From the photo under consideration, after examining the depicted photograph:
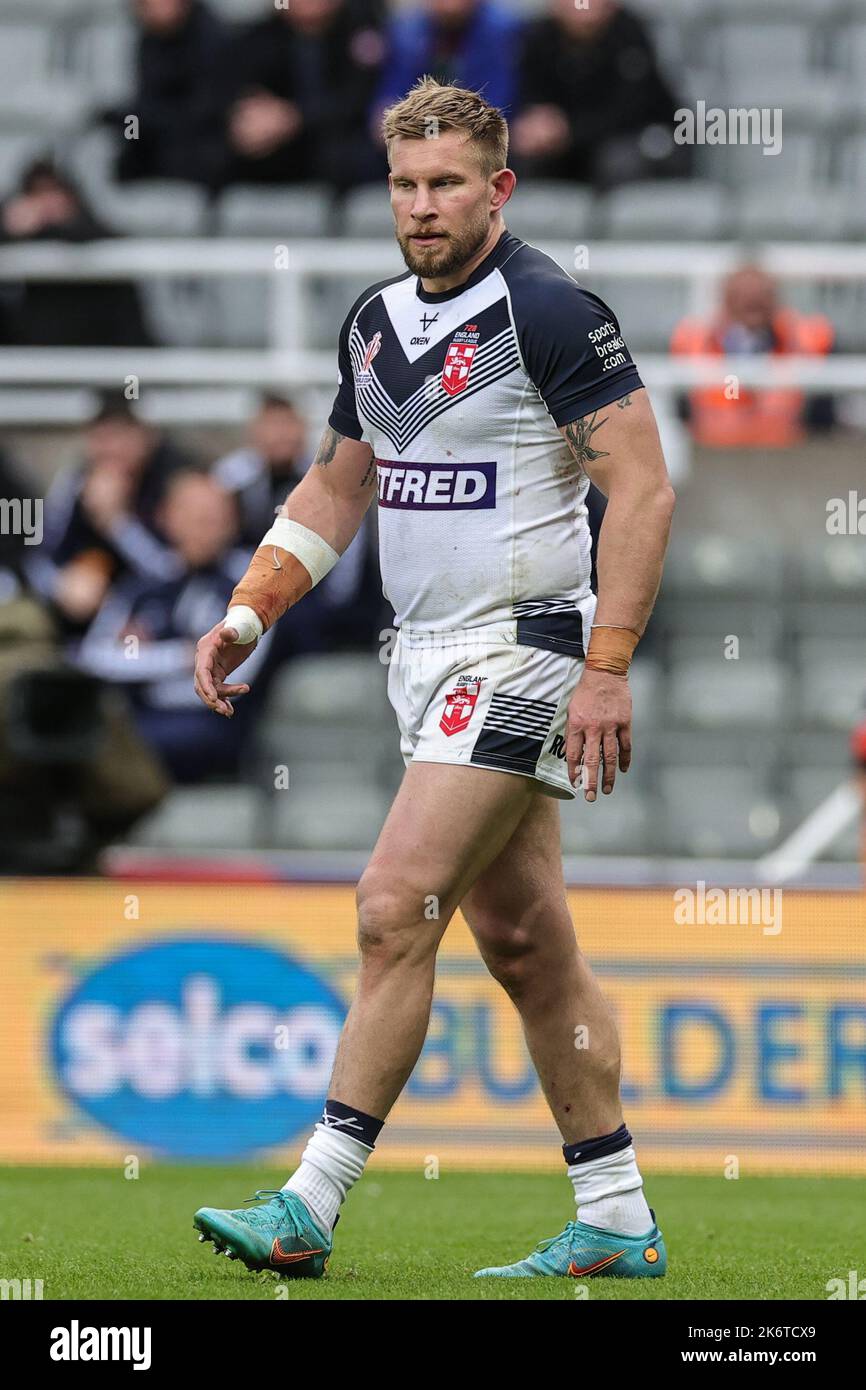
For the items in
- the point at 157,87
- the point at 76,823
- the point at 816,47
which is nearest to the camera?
the point at 76,823

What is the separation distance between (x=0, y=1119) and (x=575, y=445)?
474cm

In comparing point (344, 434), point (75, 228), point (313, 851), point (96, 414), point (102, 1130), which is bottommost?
point (102, 1130)

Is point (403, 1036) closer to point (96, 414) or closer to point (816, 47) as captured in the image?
point (96, 414)

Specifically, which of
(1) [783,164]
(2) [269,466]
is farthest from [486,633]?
(1) [783,164]

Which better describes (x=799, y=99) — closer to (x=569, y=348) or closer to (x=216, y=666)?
(x=569, y=348)

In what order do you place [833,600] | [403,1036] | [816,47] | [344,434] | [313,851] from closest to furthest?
[403,1036], [344,434], [313,851], [833,600], [816,47]

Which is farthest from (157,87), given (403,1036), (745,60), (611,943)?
(403,1036)


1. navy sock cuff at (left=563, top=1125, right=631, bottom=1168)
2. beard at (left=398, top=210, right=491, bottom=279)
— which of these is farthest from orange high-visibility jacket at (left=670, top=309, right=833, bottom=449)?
navy sock cuff at (left=563, top=1125, right=631, bottom=1168)

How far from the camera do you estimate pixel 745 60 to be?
13.1 meters

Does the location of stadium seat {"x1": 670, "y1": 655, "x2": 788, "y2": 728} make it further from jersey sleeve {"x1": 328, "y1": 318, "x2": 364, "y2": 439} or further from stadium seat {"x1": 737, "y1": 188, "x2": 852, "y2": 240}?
jersey sleeve {"x1": 328, "y1": 318, "x2": 364, "y2": 439}

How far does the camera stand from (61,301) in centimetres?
1151

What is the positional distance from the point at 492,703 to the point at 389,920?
49 cm

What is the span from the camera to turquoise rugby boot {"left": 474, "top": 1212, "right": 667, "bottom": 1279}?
4.54 meters

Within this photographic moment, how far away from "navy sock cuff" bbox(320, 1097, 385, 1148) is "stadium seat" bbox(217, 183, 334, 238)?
27.9ft
